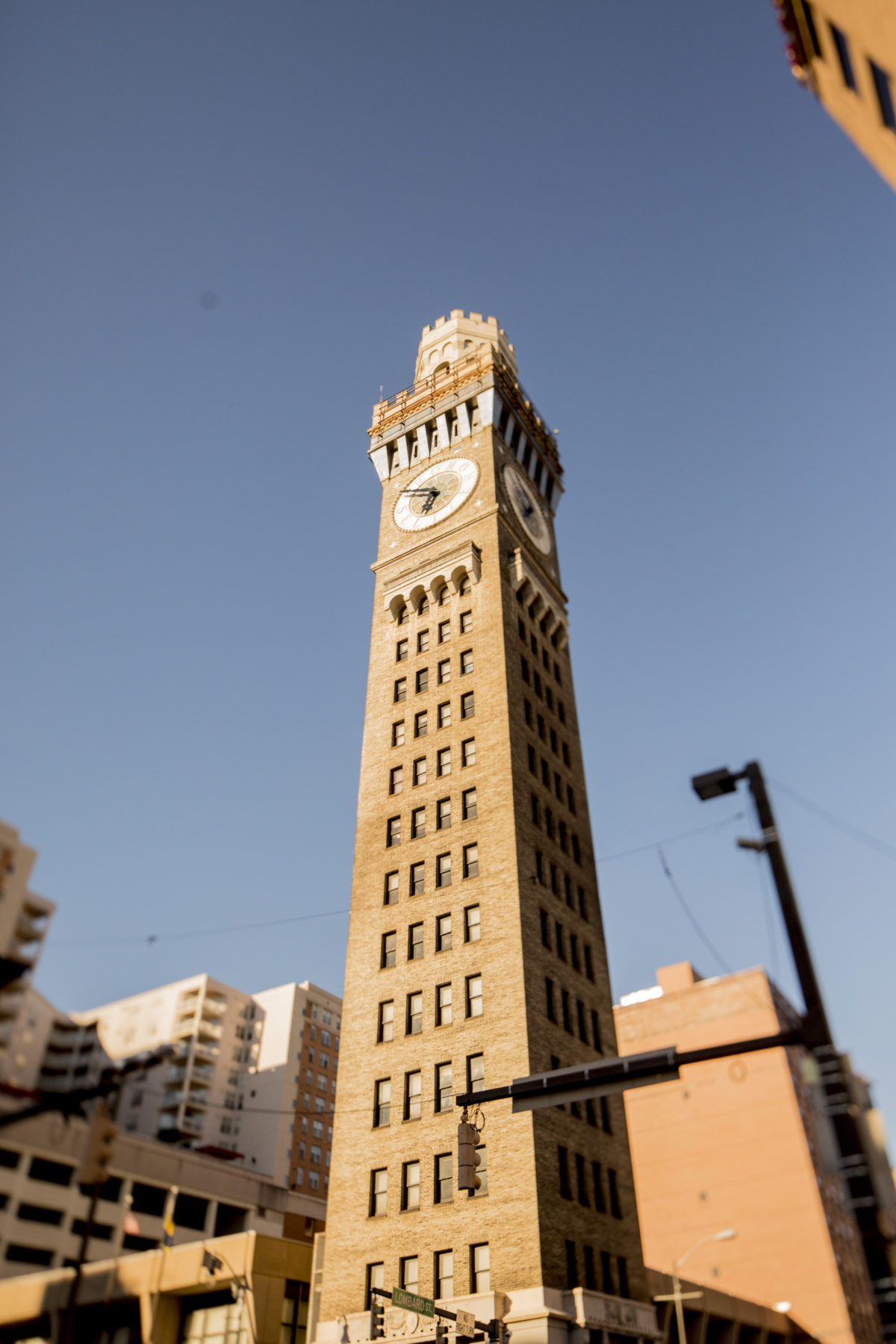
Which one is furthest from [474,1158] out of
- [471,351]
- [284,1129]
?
[284,1129]

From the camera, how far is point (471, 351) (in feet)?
262

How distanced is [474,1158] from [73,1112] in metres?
14.9

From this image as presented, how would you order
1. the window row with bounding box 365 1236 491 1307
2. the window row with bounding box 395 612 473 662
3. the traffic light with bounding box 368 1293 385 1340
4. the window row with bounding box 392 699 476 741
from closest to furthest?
1. the traffic light with bounding box 368 1293 385 1340
2. the window row with bounding box 365 1236 491 1307
3. the window row with bounding box 392 699 476 741
4. the window row with bounding box 395 612 473 662

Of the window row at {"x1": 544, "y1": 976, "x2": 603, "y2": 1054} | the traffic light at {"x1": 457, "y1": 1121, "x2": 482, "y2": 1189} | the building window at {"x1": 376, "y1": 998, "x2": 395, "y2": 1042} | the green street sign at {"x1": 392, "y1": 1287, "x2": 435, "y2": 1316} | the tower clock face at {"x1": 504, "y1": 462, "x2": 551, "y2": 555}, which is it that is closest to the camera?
the traffic light at {"x1": 457, "y1": 1121, "x2": 482, "y2": 1189}

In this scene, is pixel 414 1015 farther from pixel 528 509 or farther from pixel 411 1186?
pixel 528 509

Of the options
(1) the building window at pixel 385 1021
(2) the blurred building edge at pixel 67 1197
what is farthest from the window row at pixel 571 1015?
(2) the blurred building edge at pixel 67 1197

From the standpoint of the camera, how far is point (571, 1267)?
38812 mm

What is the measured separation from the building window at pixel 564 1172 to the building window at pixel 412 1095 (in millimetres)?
6429

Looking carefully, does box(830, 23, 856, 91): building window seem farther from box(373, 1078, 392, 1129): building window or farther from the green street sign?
box(373, 1078, 392, 1129): building window

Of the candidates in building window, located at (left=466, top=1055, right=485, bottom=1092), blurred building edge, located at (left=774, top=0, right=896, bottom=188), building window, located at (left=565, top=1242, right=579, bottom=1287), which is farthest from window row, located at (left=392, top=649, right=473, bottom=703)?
blurred building edge, located at (left=774, top=0, right=896, bottom=188)

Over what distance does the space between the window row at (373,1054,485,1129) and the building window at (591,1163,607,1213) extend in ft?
22.2

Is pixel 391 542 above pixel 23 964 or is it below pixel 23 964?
above

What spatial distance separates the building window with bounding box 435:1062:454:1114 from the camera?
1683 inches

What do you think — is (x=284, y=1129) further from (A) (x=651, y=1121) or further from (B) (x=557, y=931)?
(B) (x=557, y=931)
